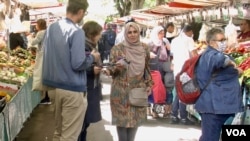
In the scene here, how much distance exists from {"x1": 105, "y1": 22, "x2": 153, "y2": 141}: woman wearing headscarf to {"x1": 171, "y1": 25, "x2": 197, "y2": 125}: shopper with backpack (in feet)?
10.3

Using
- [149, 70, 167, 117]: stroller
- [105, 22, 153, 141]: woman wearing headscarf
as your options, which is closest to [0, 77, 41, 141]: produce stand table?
[105, 22, 153, 141]: woman wearing headscarf

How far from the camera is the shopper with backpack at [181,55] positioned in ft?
29.5

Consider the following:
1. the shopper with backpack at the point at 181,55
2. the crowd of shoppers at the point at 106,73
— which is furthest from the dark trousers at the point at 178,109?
the crowd of shoppers at the point at 106,73

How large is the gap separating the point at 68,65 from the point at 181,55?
439 centimetres

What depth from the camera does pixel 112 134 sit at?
8180mm

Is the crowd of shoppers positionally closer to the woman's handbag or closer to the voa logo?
the woman's handbag

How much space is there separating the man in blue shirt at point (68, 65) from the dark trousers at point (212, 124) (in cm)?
155

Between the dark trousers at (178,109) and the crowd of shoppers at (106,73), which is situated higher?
the crowd of shoppers at (106,73)

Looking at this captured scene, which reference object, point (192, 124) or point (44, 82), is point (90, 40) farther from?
point (192, 124)

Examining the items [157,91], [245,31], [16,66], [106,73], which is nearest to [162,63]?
[157,91]

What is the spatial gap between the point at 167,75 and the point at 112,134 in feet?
6.68

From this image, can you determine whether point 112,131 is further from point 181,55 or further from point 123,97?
point 123,97

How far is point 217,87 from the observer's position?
217 inches

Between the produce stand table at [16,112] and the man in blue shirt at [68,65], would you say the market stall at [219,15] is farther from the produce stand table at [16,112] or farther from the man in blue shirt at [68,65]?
the produce stand table at [16,112]
